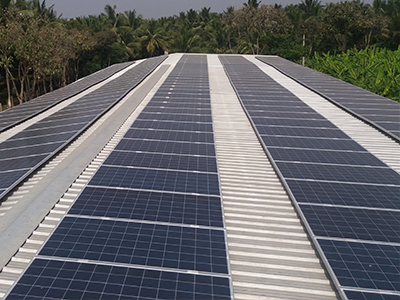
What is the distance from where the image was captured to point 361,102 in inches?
792

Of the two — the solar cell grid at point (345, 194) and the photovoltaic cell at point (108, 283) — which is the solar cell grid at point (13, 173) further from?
the solar cell grid at point (345, 194)

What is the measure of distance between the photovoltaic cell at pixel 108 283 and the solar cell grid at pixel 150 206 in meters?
→ 1.76

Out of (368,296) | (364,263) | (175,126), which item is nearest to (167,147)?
(175,126)

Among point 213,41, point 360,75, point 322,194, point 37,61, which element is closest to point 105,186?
point 322,194

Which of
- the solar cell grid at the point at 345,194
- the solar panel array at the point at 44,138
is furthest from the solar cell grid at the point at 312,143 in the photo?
the solar panel array at the point at 44,138

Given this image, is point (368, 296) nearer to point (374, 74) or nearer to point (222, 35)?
point (374, 74)

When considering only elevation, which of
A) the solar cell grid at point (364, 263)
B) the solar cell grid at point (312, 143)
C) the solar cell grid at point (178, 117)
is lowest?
the solar cell grid at point (364, 263)

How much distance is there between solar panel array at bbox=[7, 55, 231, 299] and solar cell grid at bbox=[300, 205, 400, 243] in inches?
92.1

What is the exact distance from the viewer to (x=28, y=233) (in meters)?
7.75

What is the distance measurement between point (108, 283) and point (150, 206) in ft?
8.90

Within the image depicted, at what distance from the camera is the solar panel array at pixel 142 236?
566cm

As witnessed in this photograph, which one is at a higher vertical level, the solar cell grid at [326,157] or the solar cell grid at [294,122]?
the solar cell grid at [294,122]

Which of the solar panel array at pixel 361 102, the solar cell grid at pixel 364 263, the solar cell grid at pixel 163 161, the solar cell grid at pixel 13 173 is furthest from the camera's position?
the solar panel array at pixel 361 102

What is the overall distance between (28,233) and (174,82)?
66.5ft
